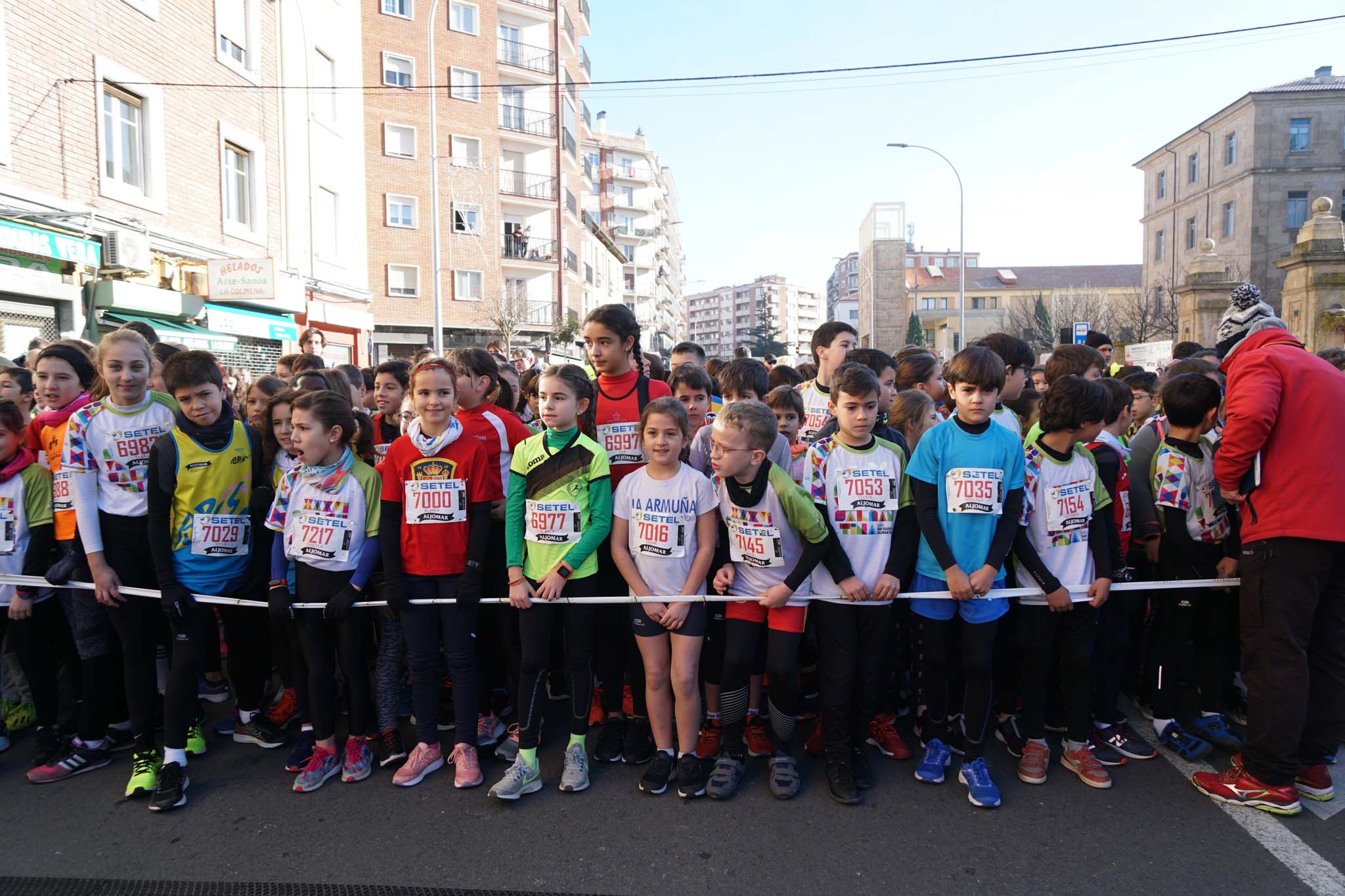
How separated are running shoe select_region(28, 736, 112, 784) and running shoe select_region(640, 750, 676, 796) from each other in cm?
281

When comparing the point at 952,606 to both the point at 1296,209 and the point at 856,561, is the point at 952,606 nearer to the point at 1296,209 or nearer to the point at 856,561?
the point at 856,561

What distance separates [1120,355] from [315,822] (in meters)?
24.1

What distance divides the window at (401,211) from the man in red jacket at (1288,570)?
32519 mm

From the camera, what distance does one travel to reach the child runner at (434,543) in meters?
4.04

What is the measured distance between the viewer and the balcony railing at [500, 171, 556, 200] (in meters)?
36.4

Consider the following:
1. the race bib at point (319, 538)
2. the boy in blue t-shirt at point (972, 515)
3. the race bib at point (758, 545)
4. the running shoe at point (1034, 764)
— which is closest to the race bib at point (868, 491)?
the boy in blue t-shirt at point (972, 515)

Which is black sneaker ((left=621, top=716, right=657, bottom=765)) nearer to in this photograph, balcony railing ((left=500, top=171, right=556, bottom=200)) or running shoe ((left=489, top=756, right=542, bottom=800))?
running shoe ((left=489, top=756, right=542, bottom=800))

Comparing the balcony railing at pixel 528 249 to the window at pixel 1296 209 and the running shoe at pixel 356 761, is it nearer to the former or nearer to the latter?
the running shoe at pixel 356 761

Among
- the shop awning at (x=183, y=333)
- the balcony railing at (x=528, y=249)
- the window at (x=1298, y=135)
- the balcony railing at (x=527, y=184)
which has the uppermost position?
the window at (x=1298, y=135)

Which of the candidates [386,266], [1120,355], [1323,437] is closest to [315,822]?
[1323,437]

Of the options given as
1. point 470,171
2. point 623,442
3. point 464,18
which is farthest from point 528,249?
point 623,442

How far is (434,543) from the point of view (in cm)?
405

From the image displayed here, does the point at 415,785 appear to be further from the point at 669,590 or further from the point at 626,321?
the point at 626,321

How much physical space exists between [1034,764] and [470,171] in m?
33.9
